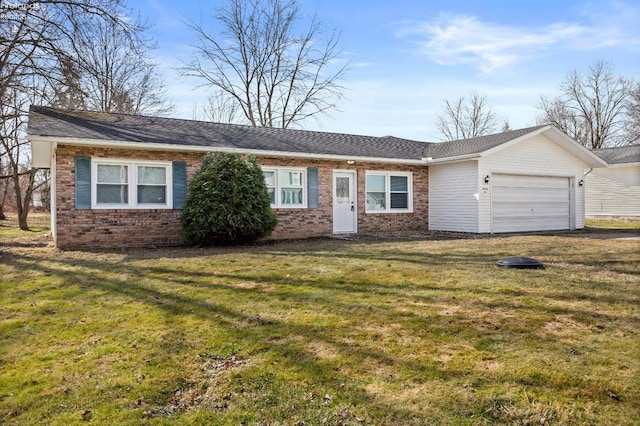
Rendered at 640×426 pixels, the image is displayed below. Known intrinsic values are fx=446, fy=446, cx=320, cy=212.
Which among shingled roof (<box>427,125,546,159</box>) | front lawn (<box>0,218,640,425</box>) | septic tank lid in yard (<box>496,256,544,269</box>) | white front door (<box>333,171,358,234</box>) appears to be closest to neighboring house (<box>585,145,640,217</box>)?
shingled roof (<box>427,125,546,159</box>)

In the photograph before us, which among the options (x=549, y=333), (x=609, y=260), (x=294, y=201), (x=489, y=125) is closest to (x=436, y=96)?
(x=489, y=125)

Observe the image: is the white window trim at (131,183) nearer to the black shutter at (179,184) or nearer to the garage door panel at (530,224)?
the black shutter at (179,184)

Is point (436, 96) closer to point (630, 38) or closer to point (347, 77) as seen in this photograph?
point (347, 77)

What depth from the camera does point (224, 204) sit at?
36.4 ft

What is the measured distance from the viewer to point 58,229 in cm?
1082

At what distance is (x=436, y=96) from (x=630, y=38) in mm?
22892

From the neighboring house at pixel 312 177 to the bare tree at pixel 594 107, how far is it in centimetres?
2348

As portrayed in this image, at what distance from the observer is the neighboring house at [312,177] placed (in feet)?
36.9

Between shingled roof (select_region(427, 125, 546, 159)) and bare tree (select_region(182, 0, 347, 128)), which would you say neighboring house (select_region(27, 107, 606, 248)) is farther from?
bare tree (select_region(182, 0, 347, 128))

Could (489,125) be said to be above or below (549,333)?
above

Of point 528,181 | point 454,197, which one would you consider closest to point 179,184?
point 454,197

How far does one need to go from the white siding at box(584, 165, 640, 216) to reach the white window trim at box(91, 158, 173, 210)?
68.6 feet

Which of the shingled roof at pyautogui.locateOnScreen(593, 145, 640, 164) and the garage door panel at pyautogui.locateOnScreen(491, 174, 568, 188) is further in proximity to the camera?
the shingled roof at pyautogui.locateOnScreen(593, 145, 640, 164)

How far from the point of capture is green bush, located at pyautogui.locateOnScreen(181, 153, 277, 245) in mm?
11094
